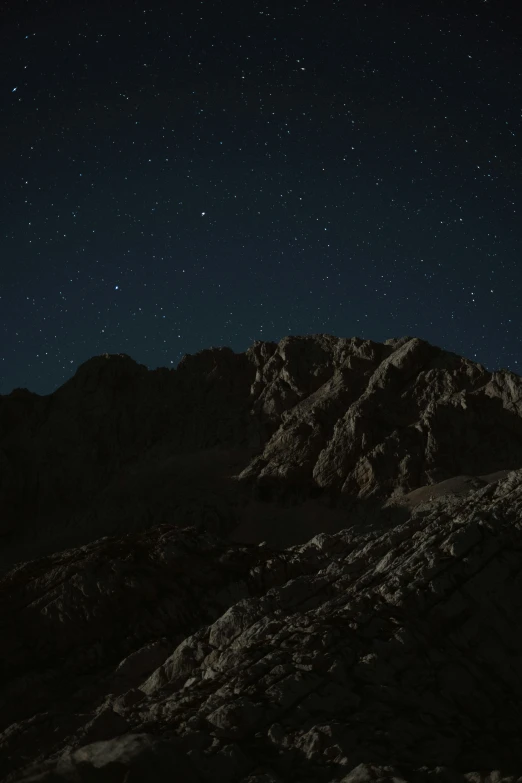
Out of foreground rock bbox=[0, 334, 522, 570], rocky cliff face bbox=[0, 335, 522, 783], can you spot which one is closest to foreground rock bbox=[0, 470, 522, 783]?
rocky cliff face bbox=[0, 335, 522, 783]

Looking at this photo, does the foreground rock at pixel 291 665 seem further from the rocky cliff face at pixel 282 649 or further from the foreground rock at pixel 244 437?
the foreground rock at pixel 244 437

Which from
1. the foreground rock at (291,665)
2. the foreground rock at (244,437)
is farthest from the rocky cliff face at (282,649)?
the foreground rock at (244,437)

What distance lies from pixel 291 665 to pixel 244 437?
2543 inches

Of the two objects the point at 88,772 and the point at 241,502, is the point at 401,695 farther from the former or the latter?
the point at 241,502

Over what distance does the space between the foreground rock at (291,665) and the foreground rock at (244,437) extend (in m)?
36.0

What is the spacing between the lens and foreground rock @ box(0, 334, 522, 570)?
66688 millimetres

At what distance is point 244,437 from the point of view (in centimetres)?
8000

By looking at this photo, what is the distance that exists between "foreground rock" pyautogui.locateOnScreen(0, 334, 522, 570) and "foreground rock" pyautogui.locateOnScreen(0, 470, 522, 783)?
3596 cm

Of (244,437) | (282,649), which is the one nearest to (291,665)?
(282,649)

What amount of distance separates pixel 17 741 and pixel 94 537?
164 feet

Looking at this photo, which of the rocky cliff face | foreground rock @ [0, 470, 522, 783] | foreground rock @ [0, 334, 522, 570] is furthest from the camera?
foreground rock @ [0, 334, 522, 570]

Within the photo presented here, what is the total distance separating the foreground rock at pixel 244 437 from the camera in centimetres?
6669

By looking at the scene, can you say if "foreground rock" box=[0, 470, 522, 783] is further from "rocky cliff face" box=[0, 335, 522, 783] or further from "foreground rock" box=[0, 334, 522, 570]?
"foreground rock" box=[0, 334, 522, 570]

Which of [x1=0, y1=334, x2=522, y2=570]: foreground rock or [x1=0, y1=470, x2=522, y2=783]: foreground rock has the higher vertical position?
[x1=0, y1=334, x2=522, y2=570]: foreground rock
